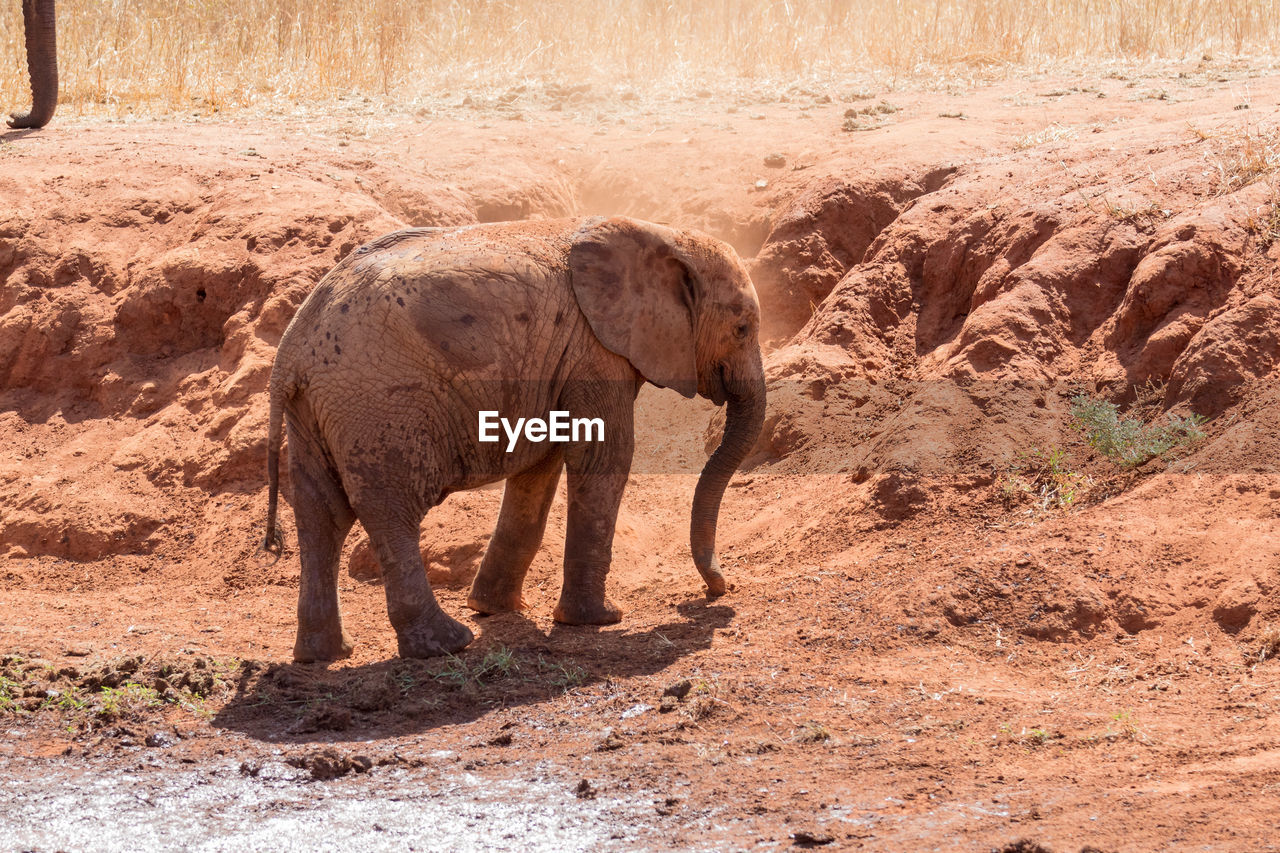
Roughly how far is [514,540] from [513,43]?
9510 millimetres

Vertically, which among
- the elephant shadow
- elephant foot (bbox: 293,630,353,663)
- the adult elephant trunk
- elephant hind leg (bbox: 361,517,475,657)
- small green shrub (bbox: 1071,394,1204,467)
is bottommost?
elephant foot (bbox: 293,630,353,663)

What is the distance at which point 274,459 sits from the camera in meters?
6.53

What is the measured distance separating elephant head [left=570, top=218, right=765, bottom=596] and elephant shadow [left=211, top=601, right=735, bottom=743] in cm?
100

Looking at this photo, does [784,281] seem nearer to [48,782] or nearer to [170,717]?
[170,717]

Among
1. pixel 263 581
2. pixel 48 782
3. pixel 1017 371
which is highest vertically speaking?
pixel 1017 371

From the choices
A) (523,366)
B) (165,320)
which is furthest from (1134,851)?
(165,320)

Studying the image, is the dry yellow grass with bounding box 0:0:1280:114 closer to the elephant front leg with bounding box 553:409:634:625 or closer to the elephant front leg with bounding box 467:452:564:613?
the elephant front leg with bounding box 467:452:564:613

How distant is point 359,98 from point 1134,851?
11.6 meters

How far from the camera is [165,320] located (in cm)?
928

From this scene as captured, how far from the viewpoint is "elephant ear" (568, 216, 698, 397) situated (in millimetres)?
6617

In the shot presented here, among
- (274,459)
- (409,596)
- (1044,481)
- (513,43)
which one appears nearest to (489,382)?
(409,596)

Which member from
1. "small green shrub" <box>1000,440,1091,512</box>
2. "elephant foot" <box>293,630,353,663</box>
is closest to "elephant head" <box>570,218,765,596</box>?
"small green shrub" <box>1000,440,1091,512</box>

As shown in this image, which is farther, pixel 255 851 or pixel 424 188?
pixel 424 188

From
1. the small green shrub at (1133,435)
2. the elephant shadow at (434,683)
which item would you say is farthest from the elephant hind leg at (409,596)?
the small green shrub at (1133,435)
